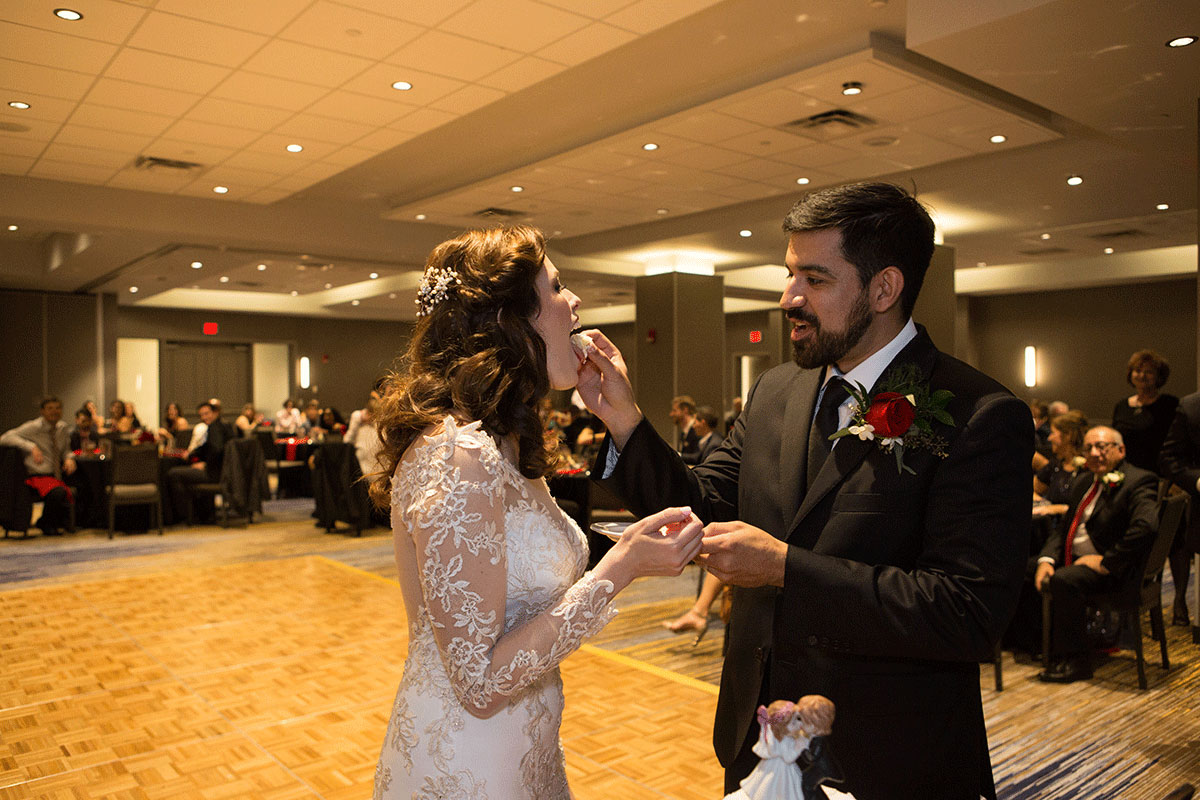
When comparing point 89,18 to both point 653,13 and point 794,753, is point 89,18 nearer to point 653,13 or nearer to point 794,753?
point 653,13

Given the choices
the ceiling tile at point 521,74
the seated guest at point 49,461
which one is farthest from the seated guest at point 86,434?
the ceiling tile at point 521,74

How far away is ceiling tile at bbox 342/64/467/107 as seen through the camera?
5734 mm

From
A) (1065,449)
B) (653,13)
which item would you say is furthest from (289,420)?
(1065,449)

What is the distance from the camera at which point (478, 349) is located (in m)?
1.72

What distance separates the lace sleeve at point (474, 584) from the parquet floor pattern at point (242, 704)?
84.1 inches

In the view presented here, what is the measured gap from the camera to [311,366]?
70.3ft

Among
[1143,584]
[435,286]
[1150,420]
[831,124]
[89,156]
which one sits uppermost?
[89,156]

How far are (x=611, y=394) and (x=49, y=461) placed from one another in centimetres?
1017

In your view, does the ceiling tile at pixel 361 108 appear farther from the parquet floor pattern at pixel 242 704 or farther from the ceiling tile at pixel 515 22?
the parquet floor pattern at pixel 242 704

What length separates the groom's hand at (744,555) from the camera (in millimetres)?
1386

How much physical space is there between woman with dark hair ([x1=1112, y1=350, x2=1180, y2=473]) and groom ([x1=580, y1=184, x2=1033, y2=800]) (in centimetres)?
573

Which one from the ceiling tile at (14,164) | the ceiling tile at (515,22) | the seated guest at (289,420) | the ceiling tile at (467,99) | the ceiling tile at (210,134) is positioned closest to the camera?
the ceiling tile at (515,22)

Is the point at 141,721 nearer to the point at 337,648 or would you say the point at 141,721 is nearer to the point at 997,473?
the point at 337,648

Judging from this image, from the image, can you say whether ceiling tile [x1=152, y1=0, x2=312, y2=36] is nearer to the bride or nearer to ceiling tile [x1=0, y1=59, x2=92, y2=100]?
ceiling tile [x1=0, y1=59, x2=92, y2=100]
